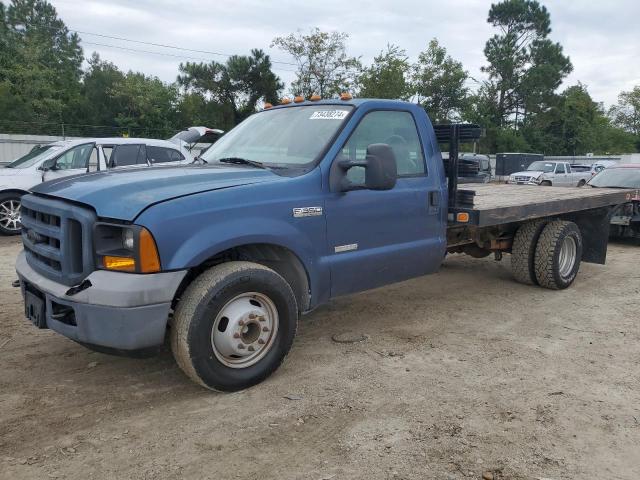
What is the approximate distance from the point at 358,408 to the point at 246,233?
1.30 metres

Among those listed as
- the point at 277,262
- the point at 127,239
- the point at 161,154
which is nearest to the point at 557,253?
the point at 277,262

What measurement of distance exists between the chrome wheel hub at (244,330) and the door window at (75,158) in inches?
316

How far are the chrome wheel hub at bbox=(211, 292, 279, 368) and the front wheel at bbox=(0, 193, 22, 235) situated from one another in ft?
26.8

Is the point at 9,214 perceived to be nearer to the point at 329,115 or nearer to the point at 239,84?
the point at 329,115

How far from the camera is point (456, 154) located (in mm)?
4992

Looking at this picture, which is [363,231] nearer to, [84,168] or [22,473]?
[22,473]

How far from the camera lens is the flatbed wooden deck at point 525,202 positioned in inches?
194

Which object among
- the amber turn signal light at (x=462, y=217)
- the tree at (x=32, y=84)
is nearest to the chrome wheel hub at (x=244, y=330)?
the amber turn signal light at (x=462, y=217)

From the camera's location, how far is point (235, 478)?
8.43 ft

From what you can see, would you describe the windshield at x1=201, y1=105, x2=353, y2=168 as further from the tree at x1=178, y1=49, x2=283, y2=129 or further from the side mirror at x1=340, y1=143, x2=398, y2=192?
the tree at x1=178, y1=49, x2=283, y2=129

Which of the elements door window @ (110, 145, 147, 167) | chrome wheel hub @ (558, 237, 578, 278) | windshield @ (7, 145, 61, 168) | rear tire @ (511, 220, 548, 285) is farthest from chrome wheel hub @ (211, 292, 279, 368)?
windshield @ (7, 145, 61, 168)

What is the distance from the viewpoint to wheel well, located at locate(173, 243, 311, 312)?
11.6ft

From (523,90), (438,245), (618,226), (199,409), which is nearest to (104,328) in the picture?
(199,409)

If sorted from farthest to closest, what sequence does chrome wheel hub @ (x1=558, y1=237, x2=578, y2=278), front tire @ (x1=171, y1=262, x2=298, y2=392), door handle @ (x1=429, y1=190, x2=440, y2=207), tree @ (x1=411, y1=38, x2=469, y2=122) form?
tree @ (x1=411, y1=38, x2=469, y2=122), chrome wheel hub @ (x1=558, y1=237, x2=578, y2=278), door handle @ (x1=429, y1=190, x2=440, y2=207), front tire @ (x1=171, y1=262, x2=298, y2=392)
